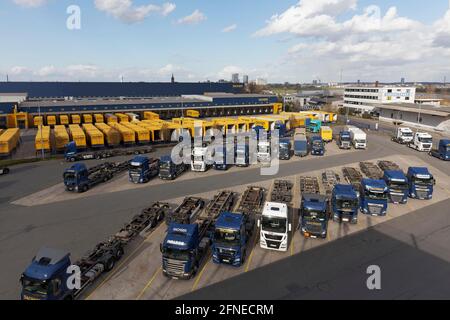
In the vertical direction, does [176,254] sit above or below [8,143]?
below

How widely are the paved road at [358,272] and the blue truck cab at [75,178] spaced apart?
61.2ft

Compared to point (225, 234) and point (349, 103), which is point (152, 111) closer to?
point (225, 234)

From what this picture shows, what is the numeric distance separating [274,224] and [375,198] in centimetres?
1012

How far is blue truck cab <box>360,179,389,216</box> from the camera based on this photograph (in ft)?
77.7

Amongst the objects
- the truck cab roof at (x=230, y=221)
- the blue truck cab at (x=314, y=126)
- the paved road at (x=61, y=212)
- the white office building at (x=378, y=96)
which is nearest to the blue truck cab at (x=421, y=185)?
the paved road at (x=61, y=212)

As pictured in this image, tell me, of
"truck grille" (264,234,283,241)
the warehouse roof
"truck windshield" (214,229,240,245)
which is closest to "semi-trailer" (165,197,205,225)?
"truck windshield" (214,229,240,245)

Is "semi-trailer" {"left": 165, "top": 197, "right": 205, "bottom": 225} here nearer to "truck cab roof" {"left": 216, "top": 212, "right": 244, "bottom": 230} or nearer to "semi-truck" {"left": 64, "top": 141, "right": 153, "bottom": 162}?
"truck cab roof" {"left": 216, "top": 212, "right": 244, "bottom": 230}

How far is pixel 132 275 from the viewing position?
55.4ft

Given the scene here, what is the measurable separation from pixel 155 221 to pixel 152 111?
48.8 metres

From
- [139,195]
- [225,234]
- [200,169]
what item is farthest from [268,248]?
[200,169]

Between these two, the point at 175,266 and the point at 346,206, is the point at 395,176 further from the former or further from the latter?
the point at 175,266

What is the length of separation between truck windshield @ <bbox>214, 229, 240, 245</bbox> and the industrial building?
52.4 metres

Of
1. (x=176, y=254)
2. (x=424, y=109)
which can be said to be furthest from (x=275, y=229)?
(x=424, y=109)

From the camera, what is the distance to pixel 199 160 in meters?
35.3
